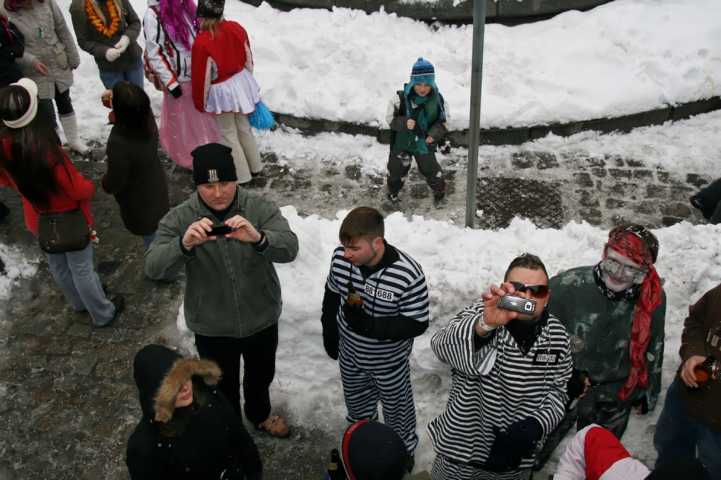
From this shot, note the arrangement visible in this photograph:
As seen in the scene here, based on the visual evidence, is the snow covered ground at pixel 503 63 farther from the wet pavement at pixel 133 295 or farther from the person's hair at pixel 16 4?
the person's hair at pixel 16 4

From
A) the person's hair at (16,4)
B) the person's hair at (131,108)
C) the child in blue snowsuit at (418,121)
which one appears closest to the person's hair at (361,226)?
the person's hair at (131,108)

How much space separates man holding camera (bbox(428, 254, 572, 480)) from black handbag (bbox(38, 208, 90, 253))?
2.75 meters

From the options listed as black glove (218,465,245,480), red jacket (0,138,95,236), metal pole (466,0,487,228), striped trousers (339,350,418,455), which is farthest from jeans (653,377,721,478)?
red jacket (0,138,95,236)

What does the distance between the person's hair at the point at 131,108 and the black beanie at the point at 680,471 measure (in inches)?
152

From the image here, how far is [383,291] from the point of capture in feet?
12.0

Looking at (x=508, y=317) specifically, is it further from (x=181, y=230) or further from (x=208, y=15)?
(x=208, y=15)

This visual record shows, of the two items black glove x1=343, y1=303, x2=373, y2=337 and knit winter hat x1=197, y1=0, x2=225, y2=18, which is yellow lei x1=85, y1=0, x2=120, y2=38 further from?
black glove x1=343, y1=303, x2=373, y2=337

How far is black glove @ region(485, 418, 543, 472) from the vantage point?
3279 mm

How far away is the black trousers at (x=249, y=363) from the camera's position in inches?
158

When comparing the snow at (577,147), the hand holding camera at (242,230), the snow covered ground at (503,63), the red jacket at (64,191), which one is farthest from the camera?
the snow covered ground at (503,63)

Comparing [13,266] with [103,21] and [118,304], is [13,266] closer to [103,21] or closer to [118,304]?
[118,304]

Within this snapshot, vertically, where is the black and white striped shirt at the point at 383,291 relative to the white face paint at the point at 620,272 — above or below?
below

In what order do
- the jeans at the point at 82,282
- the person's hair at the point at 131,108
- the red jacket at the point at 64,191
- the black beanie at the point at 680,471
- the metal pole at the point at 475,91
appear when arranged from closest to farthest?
1. the black beanie at the point at 680,471
2. the metal pole at the point at 475,91
3. the red jacket at the point at 64,191
4. the person's hair at the point at 131,108
5. the jeans at the point at 82,282

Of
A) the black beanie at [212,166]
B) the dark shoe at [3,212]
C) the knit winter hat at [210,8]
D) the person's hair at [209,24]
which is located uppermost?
the knit winter hat at [210,8]
